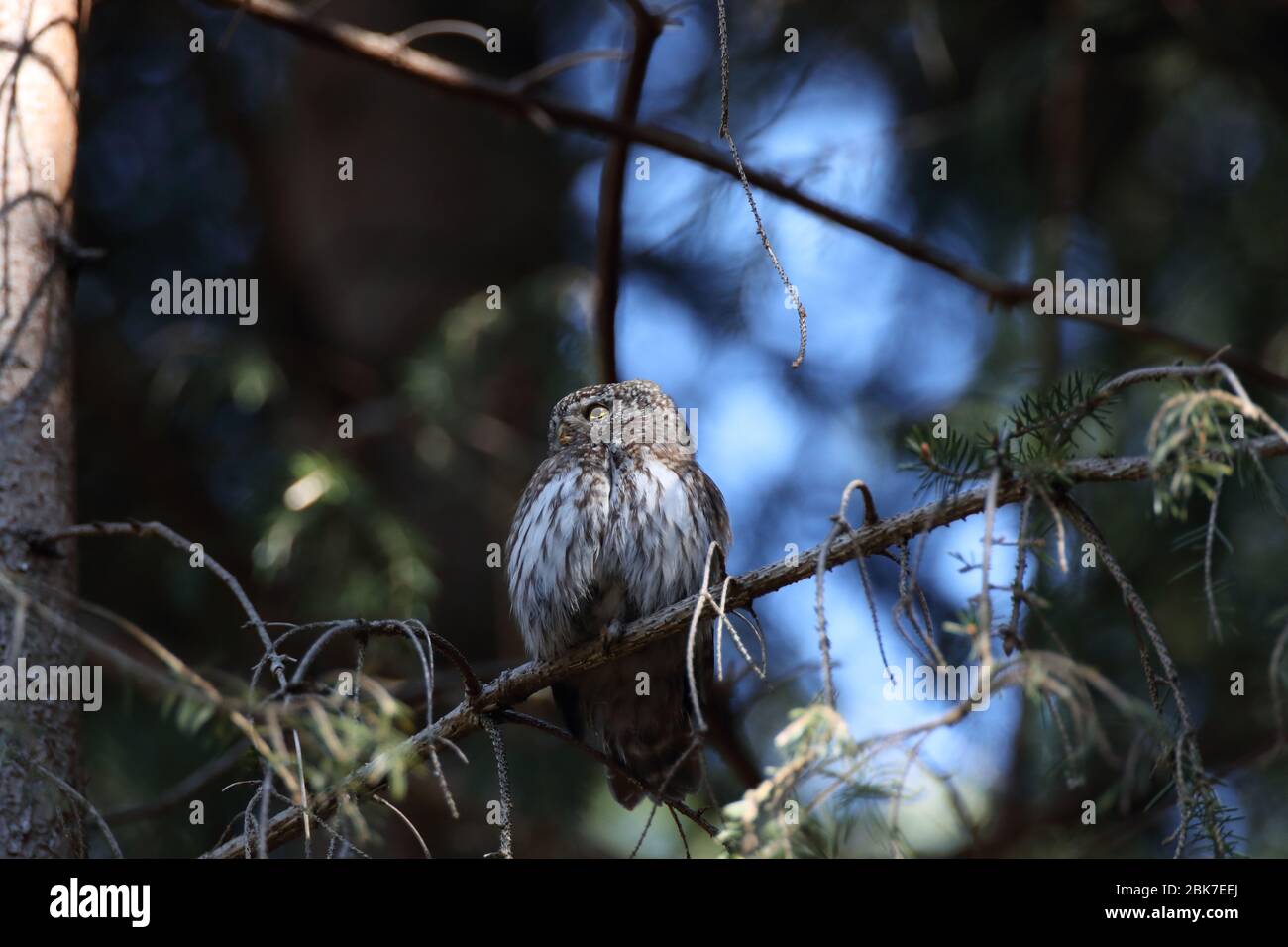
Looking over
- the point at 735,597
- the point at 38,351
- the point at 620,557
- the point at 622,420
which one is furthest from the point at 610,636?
the point at 38,351

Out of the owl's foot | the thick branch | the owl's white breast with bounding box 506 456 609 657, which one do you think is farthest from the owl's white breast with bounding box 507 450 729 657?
the thick branch

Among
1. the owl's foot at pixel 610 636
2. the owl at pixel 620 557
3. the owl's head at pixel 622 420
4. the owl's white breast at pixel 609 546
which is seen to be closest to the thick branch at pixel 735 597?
the owl's foot at pixel 610 636

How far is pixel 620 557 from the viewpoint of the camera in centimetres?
342

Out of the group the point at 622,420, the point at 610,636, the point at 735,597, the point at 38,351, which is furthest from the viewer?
the point at 622,420

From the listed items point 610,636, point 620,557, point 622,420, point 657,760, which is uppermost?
point 622,420

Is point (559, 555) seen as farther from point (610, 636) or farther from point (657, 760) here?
point (657, 760)

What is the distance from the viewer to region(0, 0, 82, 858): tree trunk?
262cm

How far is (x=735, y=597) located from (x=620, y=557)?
100 cm

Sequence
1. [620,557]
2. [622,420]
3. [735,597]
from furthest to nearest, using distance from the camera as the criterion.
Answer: [622,420] → [620,557] → [735,597]

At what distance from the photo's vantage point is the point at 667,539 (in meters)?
3.43
